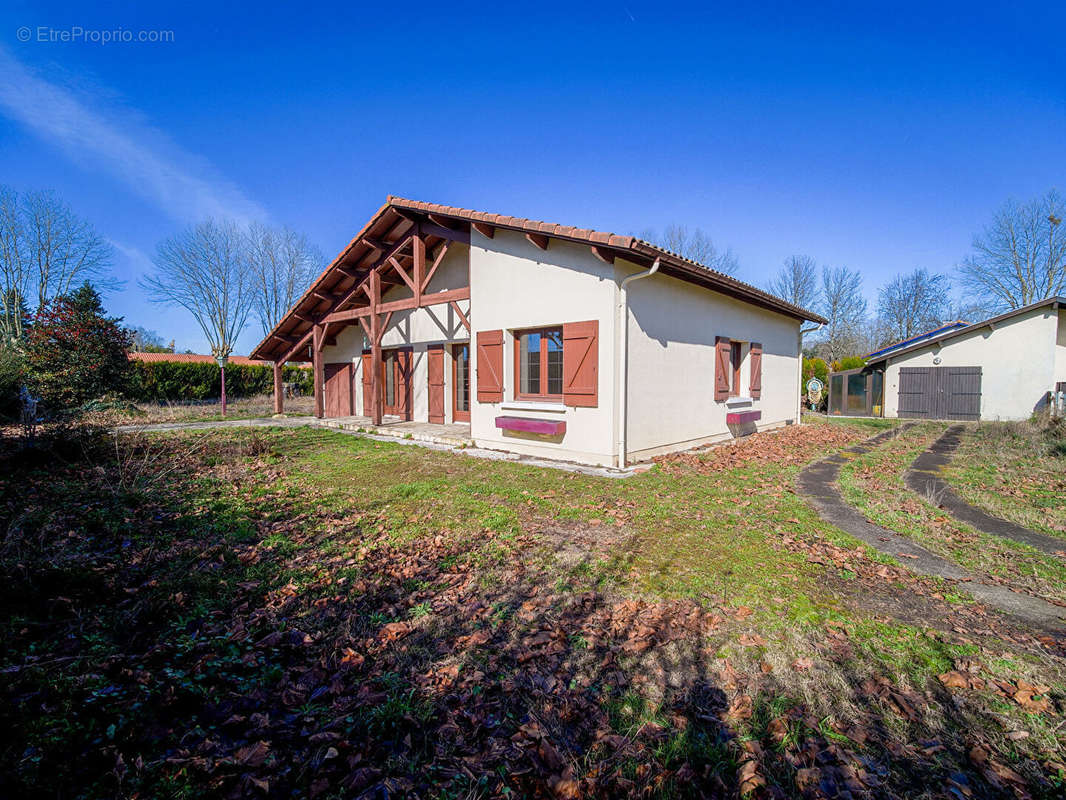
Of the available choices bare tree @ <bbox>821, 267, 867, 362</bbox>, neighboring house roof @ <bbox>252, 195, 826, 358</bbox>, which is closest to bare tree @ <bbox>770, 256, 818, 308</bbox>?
bare tree @ <bbox>821, 267, 867, 362</bbox>

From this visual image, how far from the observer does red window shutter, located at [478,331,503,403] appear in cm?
950

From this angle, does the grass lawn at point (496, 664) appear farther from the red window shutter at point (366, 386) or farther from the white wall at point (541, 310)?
the red window shutter at point (366, 386)

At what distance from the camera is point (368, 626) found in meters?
3.03

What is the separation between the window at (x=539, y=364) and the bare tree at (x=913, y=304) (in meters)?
36.1

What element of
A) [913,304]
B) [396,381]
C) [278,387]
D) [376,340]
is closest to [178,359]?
[278,387]

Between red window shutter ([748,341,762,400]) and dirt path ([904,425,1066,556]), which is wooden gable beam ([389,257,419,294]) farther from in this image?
dirt path ([904,425,1066,556])

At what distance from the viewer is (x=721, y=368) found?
10750 mm

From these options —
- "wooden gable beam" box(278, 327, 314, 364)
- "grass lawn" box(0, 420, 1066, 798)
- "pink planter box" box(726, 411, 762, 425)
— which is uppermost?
"wooden gable beam" box(278, 327, 314, 364)

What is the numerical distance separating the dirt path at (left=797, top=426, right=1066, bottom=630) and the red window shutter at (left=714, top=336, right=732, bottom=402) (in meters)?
3.37

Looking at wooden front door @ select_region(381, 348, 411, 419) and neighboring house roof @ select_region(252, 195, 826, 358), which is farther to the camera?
wooden front door @ select_region(381, 348, 411, 419)

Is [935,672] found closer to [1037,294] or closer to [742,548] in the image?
[742,548]

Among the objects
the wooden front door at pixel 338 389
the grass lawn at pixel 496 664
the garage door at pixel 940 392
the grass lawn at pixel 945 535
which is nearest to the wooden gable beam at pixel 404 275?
the wooden front door at pixel 338 389

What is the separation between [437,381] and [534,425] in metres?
5.30

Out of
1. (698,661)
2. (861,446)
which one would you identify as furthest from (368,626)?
(861,446)
